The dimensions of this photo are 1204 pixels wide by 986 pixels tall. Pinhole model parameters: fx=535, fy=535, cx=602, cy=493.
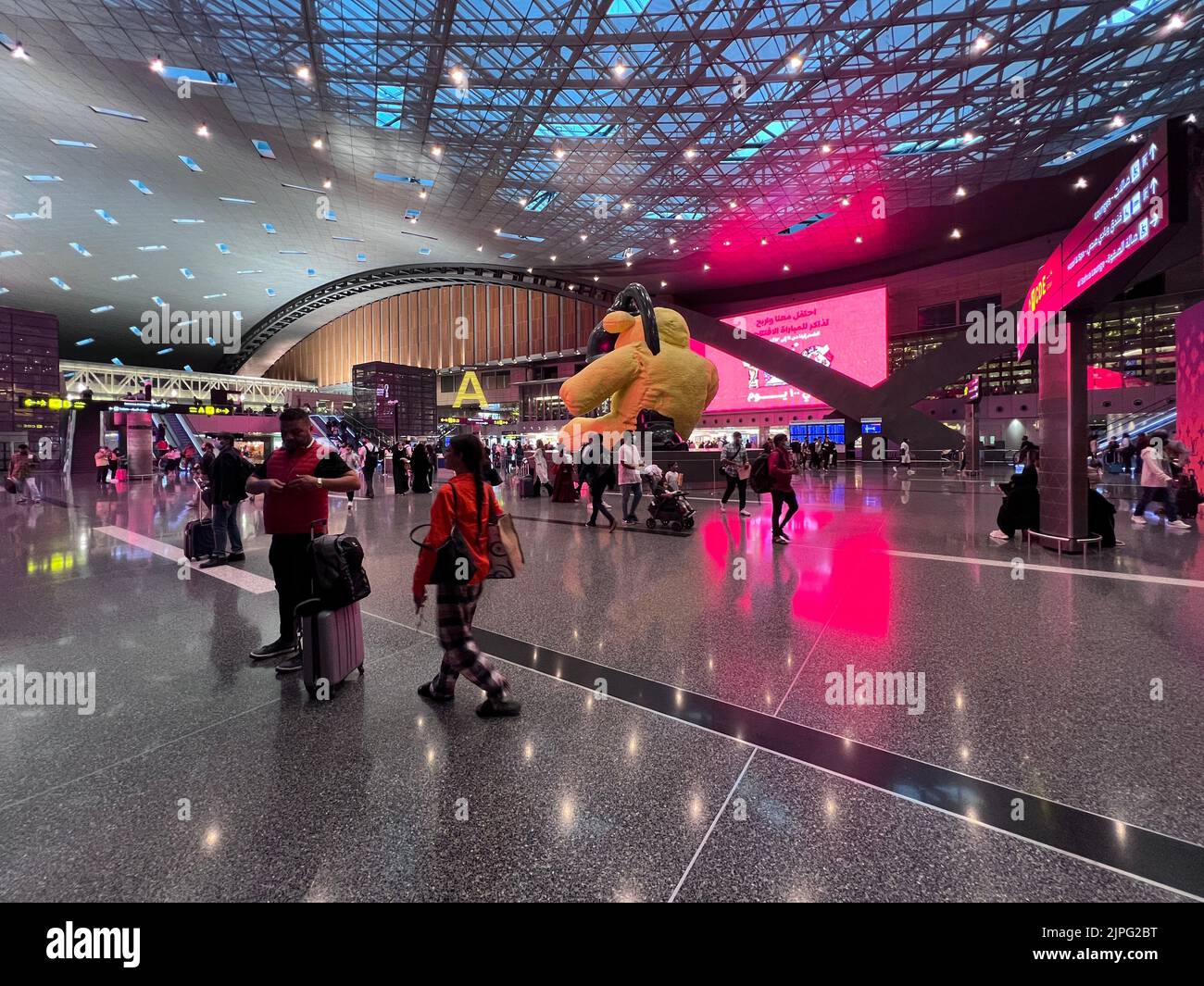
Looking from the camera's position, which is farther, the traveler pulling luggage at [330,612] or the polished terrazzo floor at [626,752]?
the traveler pulling luggage at [330,612]

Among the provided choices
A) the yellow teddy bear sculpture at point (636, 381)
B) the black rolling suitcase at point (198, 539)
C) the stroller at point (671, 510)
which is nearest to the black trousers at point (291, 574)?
the black rolling suitcase at point (198, 539)

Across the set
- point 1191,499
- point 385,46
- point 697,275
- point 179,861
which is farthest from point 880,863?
point 697,275

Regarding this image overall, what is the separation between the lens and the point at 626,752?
2.46m

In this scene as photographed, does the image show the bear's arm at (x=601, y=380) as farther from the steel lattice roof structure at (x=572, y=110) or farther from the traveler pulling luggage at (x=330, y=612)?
the steel lattice roof structure at (x=572, y=110)

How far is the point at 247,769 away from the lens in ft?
7.73

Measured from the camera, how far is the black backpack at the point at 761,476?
327 inches

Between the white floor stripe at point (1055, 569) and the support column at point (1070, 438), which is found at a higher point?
the support column at point (1070, 438)

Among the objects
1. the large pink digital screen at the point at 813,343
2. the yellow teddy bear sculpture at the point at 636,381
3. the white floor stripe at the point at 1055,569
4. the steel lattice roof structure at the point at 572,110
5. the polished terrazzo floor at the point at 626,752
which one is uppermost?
the steel lattice roof structure at the point at 572,110

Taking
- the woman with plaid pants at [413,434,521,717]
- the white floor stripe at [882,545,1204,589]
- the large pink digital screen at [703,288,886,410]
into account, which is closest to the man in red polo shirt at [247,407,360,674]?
the woman with plaid pants at [413,434,521,717]

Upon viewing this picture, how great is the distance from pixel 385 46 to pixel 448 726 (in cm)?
2266

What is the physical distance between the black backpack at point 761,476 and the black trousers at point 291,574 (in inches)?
253

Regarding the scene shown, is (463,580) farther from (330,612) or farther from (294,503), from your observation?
(294,503)

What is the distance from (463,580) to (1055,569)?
21.9ft
